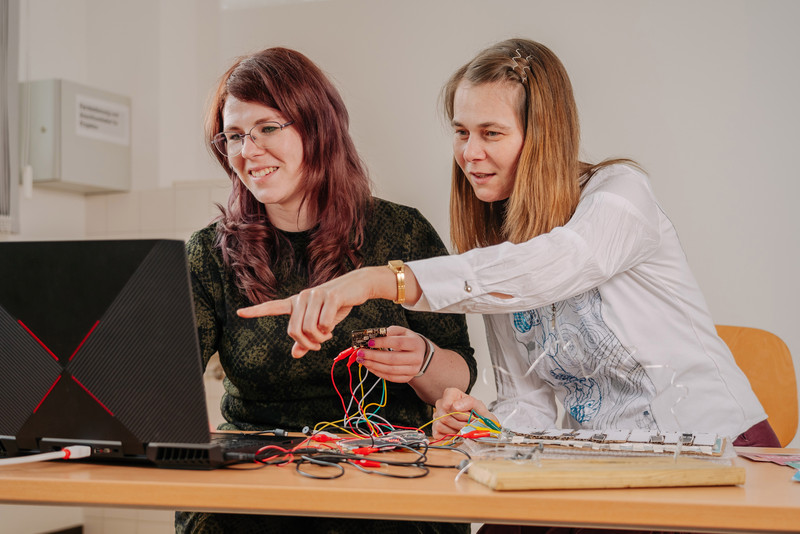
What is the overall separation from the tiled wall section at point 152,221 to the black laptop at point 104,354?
1.83 meters

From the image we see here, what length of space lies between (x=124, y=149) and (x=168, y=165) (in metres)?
0.20

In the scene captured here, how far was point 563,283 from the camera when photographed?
1.21 m

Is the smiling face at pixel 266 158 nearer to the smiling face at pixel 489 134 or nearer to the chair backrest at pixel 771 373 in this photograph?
the smiling face at pixel 489 134

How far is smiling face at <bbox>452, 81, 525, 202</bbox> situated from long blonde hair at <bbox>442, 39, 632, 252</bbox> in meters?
0.02

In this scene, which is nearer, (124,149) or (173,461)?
(173,461)

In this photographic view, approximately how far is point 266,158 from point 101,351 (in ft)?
2.80

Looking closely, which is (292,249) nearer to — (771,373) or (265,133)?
(265,133)

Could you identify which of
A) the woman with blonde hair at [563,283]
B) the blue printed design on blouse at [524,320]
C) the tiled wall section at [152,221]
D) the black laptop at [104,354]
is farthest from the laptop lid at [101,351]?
the tiled wall section at [152,221]

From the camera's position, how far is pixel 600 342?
4.49ft

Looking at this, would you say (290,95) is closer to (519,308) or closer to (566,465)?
(519,308)

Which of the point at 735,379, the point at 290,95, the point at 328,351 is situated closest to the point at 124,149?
the point at 290,95

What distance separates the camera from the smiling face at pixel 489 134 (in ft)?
4.83

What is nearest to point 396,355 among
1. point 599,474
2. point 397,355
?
point 397,355

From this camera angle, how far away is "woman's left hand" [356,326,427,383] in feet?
4.68
